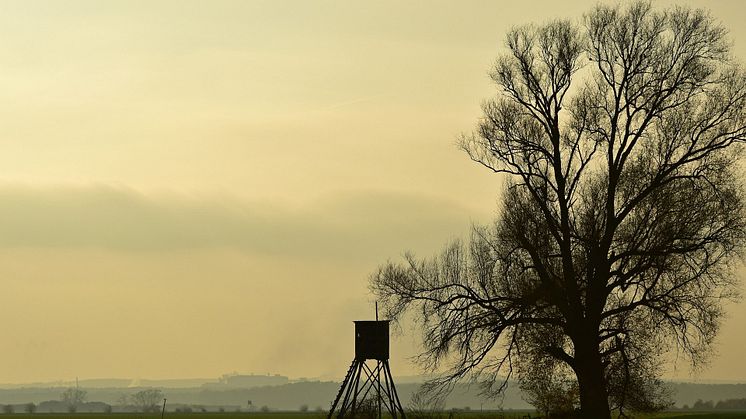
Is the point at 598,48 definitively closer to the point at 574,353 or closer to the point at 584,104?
the point at 584,104

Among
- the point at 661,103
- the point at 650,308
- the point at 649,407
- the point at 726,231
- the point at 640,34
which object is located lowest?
the point at 649,407

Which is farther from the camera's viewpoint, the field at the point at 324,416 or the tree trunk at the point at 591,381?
the field at the point at 324,416

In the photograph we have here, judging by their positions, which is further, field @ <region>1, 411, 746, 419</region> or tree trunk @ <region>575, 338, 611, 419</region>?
field @ <region>1, 411, 746, 419</region>

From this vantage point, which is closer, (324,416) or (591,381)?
(591,381)

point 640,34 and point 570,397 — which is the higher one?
point 640,34

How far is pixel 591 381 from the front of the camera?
46.5 meters

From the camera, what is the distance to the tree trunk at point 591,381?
152ft

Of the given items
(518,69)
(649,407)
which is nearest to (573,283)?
(649,407)

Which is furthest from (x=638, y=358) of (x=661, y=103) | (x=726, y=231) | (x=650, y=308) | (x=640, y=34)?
(x=640, y=34)

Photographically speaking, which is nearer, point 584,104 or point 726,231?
point 726,231

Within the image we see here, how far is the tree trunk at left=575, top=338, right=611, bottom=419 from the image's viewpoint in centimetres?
4634

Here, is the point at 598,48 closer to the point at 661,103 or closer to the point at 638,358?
the point at 661,103

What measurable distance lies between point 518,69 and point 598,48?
364 cm

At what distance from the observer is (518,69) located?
48656 mm
